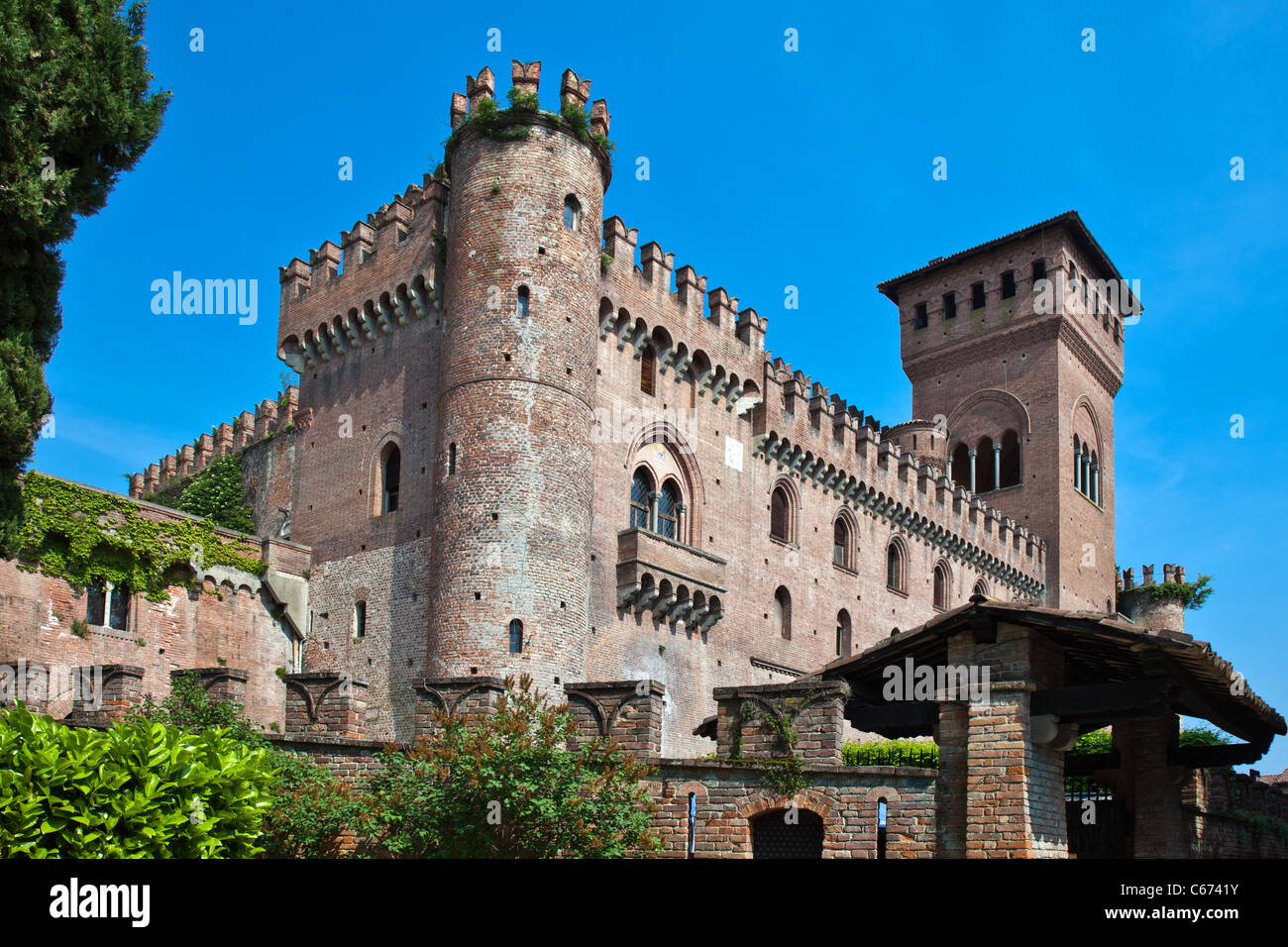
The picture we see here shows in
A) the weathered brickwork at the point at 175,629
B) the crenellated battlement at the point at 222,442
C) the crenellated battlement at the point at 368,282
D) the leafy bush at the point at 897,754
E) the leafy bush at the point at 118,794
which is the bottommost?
the leafy bush at the point at 897,754

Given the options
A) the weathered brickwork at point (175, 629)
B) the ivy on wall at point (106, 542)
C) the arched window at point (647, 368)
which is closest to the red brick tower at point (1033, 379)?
the arched window at point (647, 368)

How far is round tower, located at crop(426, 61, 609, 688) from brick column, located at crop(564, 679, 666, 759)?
25.0 feet

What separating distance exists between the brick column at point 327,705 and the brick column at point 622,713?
2.81 meters

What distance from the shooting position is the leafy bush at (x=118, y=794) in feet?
30.2

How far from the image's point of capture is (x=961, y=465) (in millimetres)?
46281

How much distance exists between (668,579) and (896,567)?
12.3m

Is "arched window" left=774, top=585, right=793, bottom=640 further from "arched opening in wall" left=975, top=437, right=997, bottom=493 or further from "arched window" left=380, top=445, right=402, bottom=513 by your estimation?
"arched opening in wall" left=975, top=437, right=997, bottom=493

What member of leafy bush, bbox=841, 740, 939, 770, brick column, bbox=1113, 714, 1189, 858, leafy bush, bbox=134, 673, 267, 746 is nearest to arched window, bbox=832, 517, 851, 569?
leafy bush, bbox=841, 740, 939, 770

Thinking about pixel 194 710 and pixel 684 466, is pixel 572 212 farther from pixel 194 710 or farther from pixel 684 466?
pixel 194 710

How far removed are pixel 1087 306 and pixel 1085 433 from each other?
4.52 metres

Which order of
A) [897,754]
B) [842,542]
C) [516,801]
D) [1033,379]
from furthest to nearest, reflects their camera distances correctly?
[1033,379] < [842,542] < [897,754] < [516,801]

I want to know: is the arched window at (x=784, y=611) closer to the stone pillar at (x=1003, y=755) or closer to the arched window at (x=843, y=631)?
the arched window at (x=843, y=631)

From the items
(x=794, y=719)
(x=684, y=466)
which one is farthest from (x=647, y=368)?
(x=794, y=719)
